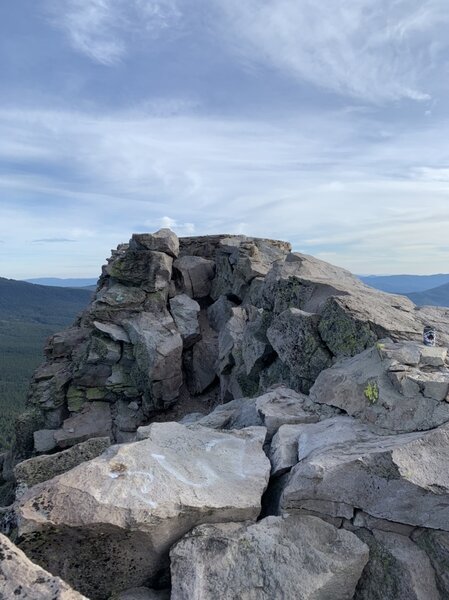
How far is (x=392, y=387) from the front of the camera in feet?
47.2

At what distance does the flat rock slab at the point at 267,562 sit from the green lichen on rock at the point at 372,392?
16.2ft

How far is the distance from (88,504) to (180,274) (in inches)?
1412

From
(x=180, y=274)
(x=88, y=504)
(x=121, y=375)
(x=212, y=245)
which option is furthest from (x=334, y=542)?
(x=212, y=245)

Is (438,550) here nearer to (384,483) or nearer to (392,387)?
(384,483)

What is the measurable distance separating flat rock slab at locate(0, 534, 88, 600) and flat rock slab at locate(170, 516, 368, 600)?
3092 millimetres

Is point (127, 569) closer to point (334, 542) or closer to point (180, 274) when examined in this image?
point (334, 542)

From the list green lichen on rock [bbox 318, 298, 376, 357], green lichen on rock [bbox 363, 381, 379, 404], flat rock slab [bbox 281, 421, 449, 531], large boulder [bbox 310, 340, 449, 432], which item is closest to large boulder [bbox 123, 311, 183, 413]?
green lichen on rock [bbox 318, 298, 376, 357]

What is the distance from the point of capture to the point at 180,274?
4478 centimetres

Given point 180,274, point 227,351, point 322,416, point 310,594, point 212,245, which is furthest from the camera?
point 212,245

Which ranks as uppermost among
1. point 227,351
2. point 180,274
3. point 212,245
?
point 212,245

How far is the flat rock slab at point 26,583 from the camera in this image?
707cm

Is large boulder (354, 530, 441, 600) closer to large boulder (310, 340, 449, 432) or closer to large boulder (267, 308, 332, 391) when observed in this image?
large boulder (310, 340, 449, 432)

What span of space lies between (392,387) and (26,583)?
465 inches

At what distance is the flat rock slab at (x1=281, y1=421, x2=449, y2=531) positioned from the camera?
10602mm
